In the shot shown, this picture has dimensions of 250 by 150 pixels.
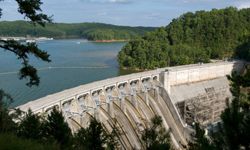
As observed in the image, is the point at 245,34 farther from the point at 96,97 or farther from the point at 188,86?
the point at 96,97

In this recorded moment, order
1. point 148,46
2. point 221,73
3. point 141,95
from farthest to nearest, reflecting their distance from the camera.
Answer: point 148,46, point 221,73, point 141,95

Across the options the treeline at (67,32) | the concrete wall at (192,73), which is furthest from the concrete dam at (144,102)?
the treeline at (67,32)

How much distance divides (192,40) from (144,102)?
4888 cm

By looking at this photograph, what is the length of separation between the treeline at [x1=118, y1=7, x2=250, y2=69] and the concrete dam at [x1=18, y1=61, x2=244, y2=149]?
76.0ft

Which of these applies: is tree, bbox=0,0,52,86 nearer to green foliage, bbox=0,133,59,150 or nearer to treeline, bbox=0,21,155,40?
green foliage, bbox=0,133,59,150

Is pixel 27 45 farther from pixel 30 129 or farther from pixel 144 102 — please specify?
pixel 144 102

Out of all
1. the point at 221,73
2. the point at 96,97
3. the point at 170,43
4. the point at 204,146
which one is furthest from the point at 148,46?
the point at 204,146

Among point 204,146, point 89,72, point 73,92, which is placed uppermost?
point 204,146

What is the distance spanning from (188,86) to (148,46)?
1233 inches

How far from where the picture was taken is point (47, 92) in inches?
1684

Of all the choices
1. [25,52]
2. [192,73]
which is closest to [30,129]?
[25,52]

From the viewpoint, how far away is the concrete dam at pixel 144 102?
25.0m

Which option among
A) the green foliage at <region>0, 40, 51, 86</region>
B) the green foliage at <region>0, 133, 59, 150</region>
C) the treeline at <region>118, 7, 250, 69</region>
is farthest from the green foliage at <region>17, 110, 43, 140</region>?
the treeline at <region>118, 7, 250, 69</region>

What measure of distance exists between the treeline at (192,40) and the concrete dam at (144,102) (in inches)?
912
